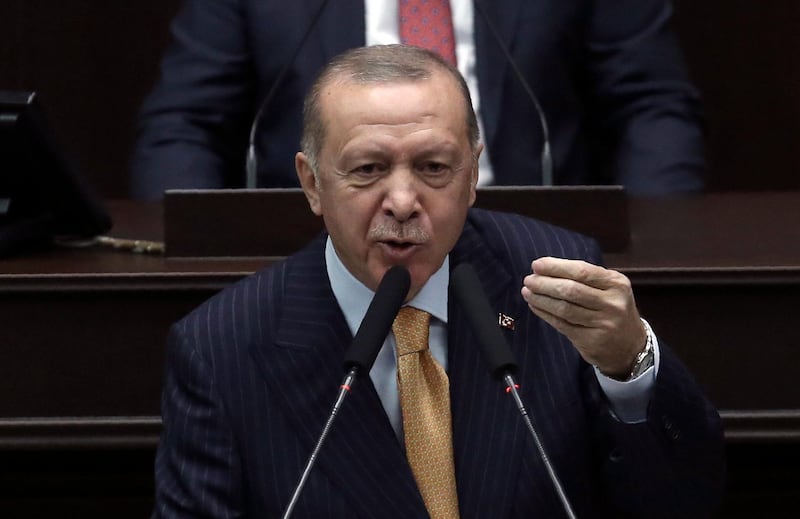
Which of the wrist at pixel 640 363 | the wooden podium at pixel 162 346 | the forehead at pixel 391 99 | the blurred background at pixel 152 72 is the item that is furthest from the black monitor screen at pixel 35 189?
the blurred background at pixel 152 72

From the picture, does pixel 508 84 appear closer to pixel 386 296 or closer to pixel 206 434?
pixel 206 434

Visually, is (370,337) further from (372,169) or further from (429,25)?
(429,25)

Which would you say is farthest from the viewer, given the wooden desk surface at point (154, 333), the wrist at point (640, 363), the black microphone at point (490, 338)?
the wooden desk surface at point (154, 333)

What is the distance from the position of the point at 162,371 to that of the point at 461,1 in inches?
37.9

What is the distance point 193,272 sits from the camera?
1678 millimetres

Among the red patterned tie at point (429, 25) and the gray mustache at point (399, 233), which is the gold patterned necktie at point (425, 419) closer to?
the gray mustache at point (399, 233)

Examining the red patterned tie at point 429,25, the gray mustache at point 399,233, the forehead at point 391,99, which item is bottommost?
the gray mustache at point 399,233

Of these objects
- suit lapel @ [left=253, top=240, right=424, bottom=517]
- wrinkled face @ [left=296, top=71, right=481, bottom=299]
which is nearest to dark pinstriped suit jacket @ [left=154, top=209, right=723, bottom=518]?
suit lapel @ [left=253, top=240, right=424, bottom=517]

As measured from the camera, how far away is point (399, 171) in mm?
1298

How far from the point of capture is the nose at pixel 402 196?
1.28 meters

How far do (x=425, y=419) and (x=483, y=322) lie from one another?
12.1 inches

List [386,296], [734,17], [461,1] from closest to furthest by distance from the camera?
[386,296] < [461,1] < [734,17]

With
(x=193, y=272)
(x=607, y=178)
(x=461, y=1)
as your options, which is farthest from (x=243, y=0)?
(x=193, y=272)

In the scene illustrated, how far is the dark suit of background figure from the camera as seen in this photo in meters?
2.46
